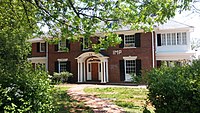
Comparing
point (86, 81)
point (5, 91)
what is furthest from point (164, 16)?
point (86, 81)

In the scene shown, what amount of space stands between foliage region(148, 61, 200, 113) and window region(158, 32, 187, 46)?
20308 mm

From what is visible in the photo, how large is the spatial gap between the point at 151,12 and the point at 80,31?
3.83m

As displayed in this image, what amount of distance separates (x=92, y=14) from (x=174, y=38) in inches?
692

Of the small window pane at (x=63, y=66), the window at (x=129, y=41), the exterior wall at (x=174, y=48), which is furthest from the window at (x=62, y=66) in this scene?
the exterior wall at (x=174, y=48)

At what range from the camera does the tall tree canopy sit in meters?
9.90

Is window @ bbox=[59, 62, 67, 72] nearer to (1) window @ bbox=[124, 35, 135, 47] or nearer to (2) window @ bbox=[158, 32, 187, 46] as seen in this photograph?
(1) window @ bbox=[124, 35, 135, 47]

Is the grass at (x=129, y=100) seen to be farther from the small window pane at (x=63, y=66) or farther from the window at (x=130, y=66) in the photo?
the small window pane at (x=63, y=66)

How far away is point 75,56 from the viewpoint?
30.3 meters

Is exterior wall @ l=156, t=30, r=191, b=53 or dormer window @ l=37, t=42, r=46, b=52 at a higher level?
dormer window @ l=37, t=42, r=46, b=52

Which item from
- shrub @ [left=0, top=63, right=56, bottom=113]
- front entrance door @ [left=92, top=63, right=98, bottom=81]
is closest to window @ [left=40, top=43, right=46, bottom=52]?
front entrance door @ [left=92, top=63, right=98, bottom=81]

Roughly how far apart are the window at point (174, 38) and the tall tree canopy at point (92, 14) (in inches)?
614

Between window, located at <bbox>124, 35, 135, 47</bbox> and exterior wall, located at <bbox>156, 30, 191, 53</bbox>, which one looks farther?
window, located at <bbox>124, 35, 135, 47</bbox>

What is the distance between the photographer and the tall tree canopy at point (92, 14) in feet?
32.5

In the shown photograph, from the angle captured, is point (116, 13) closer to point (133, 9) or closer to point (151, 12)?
point (133, 9)
